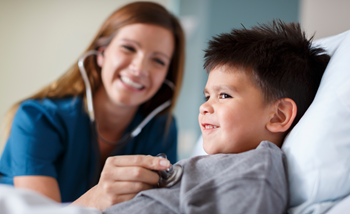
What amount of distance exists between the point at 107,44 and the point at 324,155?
42.4 inches

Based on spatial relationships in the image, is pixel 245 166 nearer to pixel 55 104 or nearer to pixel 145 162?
pixel 145 162

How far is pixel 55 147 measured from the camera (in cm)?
106

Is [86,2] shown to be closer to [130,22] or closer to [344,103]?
[130,22]

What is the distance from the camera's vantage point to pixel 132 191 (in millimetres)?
565

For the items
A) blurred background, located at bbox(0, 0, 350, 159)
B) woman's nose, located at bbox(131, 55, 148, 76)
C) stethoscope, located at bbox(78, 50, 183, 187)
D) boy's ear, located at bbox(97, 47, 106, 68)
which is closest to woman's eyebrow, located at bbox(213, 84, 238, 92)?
stethoscope, located at bbox(78, 50, 183, 187)

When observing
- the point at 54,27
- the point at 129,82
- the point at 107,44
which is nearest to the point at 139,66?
the point at 129,82

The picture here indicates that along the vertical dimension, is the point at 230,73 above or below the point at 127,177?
above

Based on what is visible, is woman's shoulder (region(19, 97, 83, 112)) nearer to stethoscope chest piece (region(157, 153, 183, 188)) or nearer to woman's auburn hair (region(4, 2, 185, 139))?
woman's auburn hair (region(4, 2, 185, 139))

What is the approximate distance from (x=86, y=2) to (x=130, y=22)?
49.5 inches

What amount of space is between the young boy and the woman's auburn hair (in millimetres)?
586

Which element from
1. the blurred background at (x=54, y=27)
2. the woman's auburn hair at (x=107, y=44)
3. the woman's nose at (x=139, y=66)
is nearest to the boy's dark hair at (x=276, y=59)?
the woman's nose at (x=139, y=66)

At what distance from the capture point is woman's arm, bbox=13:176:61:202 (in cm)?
94

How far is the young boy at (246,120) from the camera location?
0.45 meters

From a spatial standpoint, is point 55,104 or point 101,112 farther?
point 101,112
